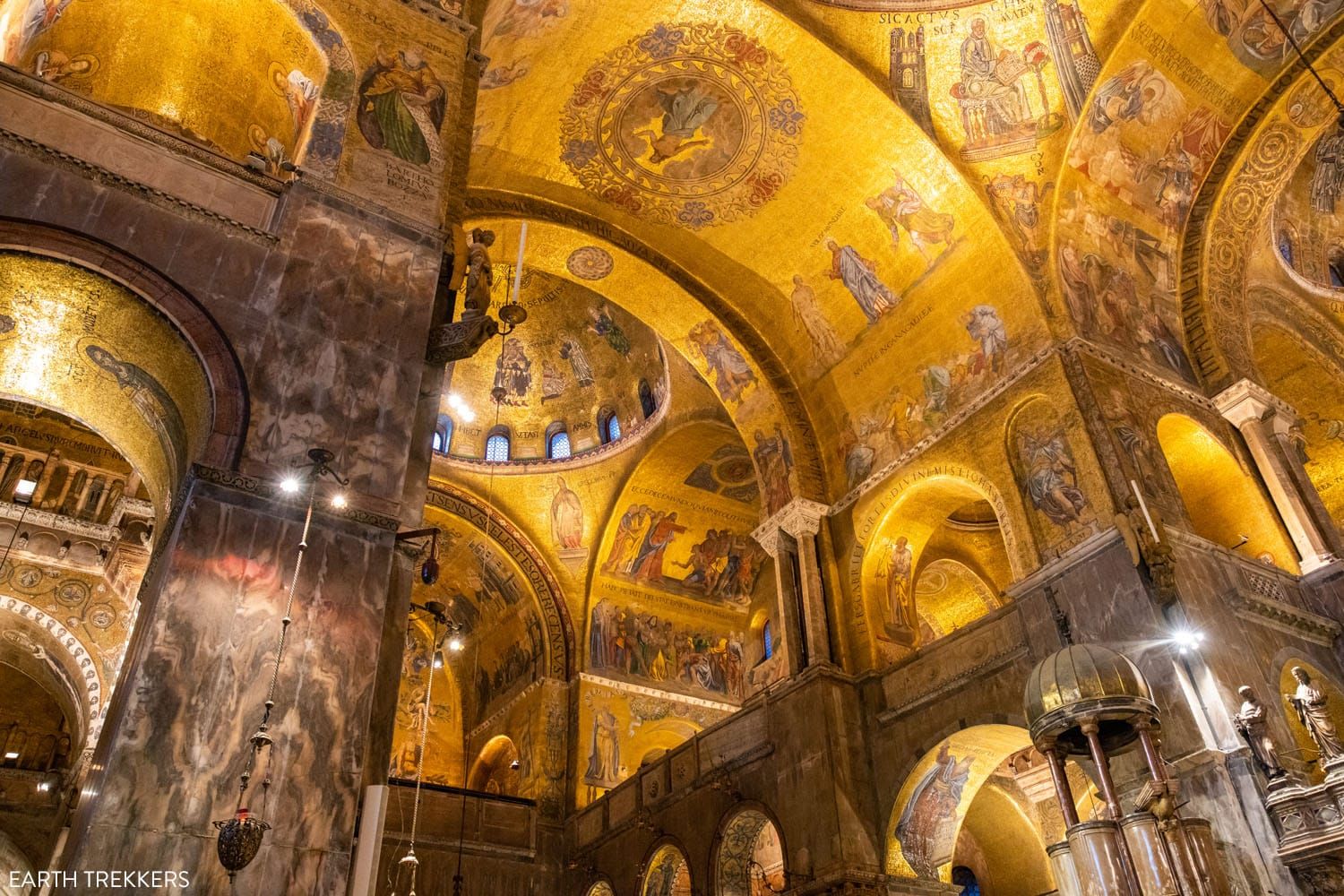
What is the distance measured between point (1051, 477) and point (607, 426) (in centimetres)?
1138

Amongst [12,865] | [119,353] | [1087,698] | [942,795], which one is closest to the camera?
[1087,698]

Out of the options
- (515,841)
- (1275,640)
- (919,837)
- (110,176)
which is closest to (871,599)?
(919,837)

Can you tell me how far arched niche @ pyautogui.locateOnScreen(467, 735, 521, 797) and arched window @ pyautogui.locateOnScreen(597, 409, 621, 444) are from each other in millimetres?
6976

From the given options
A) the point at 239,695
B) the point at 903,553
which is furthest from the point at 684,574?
the point at 239,695

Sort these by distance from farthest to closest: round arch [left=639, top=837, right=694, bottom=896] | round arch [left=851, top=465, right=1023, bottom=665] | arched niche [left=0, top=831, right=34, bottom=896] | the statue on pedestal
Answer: round arch [left=639, top=837, right=694, bottom=896], arched niche [left=0, top=831, right=34, bottom=896], round arch [left=851, top=465, right=1023, bottom=665], the statue on pedestal

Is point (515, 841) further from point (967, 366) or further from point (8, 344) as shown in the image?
point (8, 344)

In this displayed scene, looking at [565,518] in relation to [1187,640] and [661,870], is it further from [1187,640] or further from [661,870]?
[1187,640]

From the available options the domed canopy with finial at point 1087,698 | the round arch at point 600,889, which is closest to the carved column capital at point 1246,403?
the domed canopy with finial at point 1087,698

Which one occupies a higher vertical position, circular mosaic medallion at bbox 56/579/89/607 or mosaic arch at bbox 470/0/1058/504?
mosaic arch at bbox 470/0/1058/504

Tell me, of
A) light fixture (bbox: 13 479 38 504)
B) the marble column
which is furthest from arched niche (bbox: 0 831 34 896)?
the marble column

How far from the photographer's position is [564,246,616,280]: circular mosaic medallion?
1591cm

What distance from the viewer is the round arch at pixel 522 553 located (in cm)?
1975

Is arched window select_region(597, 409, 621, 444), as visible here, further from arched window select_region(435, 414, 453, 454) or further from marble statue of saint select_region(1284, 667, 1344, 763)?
marble statue of saint select_region(1284, 667, 1344, 763)

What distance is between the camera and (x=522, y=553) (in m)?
20.3
